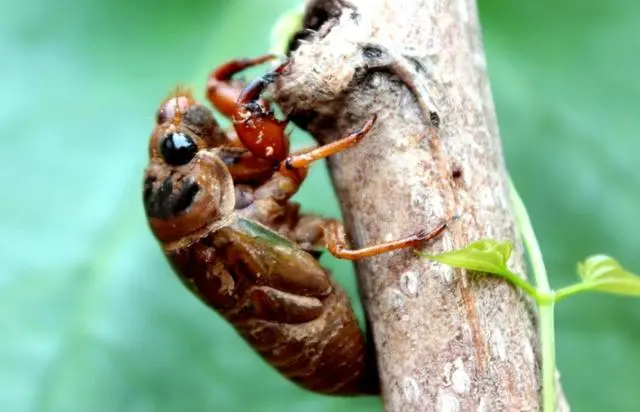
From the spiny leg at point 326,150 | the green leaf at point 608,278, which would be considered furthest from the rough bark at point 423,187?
the green leaf at point 608,278

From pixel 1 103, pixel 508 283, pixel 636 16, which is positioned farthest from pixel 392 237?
pixel 1 103

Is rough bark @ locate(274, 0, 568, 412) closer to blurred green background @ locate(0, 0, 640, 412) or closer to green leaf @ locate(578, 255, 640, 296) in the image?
green leaf @ locate(578, 255, 640, 296)

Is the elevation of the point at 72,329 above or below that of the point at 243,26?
below

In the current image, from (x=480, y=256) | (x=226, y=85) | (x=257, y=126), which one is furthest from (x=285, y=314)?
(x=480, y=256)

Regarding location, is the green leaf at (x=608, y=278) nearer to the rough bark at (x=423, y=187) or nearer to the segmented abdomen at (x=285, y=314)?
the rough bark at (x=423, y=187)

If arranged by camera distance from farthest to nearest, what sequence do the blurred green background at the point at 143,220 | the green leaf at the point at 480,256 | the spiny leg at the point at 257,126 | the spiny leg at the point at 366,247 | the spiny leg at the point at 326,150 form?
the blurred green background at the point at 143,220 < the spiny leg at the point at 257,126 < the spiny leg at the point at 326,150 < the spiny leg at the point at 366,247 < the green leaf at the point at 480,256

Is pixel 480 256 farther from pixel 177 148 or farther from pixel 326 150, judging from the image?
pixel 177 148

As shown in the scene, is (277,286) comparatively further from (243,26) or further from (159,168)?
(243,26)
